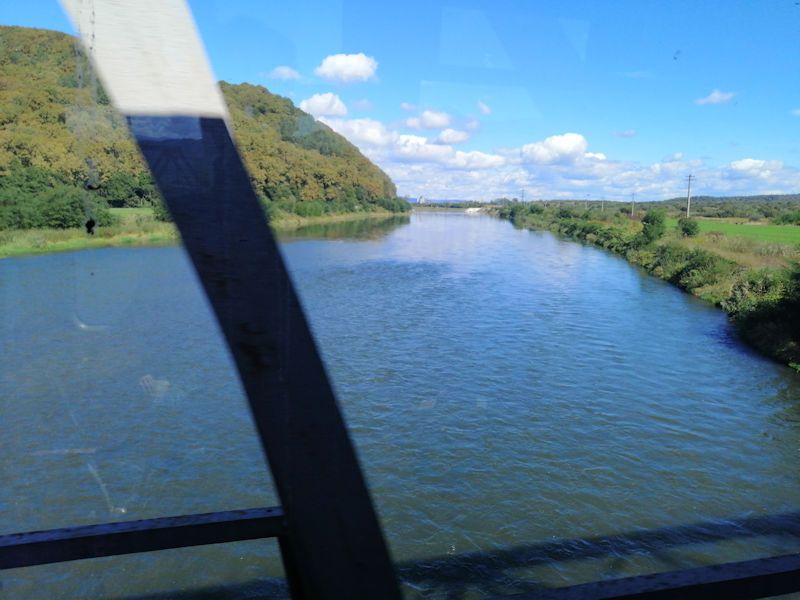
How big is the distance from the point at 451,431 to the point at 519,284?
875 cm

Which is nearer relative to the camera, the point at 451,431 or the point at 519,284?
the point at 451,431

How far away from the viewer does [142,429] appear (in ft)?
18.4

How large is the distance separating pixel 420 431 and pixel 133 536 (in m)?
4.96

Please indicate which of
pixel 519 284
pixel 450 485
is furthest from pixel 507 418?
pixel 519 284

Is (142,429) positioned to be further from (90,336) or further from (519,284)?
(519,284)

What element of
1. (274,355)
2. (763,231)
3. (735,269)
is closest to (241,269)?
(274,355)

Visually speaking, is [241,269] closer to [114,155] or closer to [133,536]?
[133,536]

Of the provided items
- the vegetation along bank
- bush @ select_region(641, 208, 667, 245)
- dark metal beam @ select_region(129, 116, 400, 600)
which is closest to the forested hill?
the vegetation along bank

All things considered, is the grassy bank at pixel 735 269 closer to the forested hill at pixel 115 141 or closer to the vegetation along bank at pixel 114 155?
the vegetation along bank at pixel 114 155

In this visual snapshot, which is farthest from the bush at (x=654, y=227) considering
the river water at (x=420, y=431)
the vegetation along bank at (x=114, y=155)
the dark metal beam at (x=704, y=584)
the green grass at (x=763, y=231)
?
the dark metal beam at (x=704, y=584)

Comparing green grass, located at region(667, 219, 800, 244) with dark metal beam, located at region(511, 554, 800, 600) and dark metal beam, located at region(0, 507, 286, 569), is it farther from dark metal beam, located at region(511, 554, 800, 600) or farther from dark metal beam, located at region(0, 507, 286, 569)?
dark metal beam, located at region(0, 507, 286, 569)

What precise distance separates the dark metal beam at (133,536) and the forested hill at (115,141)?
19.7 inches

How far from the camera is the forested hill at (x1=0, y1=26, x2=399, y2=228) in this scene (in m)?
1.25

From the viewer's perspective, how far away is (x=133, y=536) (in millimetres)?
878
